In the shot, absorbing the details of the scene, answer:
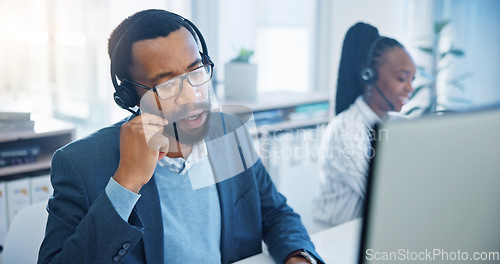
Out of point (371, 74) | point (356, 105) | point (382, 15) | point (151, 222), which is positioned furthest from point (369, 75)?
point (382, 15)

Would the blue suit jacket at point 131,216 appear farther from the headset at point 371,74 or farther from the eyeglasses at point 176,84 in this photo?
the headset at point 371,74

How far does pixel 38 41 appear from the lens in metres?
3.69

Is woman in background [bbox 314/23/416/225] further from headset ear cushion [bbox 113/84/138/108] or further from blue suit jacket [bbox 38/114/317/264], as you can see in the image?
headset ear cushion [bbox 113/84/138/108]

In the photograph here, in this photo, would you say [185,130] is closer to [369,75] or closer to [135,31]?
[135,31]

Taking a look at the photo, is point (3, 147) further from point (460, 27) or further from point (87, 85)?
point (460, 27)

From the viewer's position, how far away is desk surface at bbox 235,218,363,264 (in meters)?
1.07

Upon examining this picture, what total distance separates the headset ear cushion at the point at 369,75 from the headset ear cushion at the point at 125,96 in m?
1.01

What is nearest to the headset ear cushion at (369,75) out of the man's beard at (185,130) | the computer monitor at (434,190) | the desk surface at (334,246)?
the desk surface at (334,246)

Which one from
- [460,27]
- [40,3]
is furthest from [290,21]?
[40,3]

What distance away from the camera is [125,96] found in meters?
0.99

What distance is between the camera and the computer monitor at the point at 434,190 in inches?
17.6

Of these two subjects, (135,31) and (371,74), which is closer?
(135,31)

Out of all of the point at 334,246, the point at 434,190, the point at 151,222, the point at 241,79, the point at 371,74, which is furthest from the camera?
the point at 241,79

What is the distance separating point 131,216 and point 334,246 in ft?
1.75
